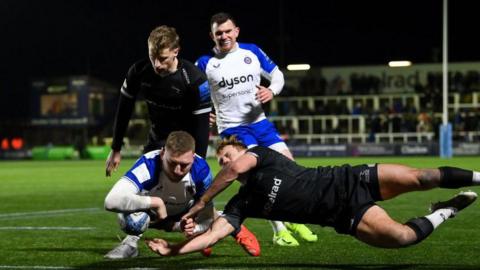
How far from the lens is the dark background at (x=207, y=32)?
5125 centimetres

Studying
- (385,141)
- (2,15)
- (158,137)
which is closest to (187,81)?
(158,137)

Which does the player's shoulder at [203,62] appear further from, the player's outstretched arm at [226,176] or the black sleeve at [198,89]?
the player's outstretched arm at [226,176]

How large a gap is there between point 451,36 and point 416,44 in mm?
2279

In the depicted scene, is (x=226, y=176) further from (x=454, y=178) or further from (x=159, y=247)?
(x=454, y=178)

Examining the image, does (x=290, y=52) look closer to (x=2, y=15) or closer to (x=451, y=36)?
A: (x=451, y=36)

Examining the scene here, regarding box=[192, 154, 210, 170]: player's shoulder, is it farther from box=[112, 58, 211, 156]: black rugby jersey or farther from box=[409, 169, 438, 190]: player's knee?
box=[409, 169, 438, 190]: player's knee

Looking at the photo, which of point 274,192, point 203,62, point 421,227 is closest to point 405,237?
point 421,227

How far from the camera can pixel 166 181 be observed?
22.4 feet

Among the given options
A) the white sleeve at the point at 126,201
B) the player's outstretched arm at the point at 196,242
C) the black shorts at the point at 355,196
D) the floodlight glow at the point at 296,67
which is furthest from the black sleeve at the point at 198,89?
the floodlight glow at the point at 296,67

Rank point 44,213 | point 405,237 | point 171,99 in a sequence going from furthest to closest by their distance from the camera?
1. point 44,213
2. point 171,99
3. point 405,237

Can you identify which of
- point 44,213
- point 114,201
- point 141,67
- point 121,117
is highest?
point 141,67

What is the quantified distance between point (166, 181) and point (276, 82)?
101 inches

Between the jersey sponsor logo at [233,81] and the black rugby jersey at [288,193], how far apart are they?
2.59 m

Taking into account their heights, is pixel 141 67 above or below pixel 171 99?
above
